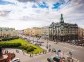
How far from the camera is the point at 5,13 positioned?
607 inches

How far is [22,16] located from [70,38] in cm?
949

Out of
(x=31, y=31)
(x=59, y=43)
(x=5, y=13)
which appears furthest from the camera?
(x=31, y=31)

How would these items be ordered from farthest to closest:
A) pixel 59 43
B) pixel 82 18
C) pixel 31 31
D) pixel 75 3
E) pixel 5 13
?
pixel 31 31 < pixel 59 43 < pixel 82 18 < pixel 5 13 < pixel 75 3

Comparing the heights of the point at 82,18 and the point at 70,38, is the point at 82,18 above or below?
above

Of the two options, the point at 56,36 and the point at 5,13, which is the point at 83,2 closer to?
the point at 5,13

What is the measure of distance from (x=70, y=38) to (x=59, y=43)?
167 centimetres

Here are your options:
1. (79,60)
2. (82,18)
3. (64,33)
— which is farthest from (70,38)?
(79,60)

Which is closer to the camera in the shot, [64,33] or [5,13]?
[5,13]

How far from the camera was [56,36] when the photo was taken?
23062 mm

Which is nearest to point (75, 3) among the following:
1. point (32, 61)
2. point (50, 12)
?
point (50, 12)

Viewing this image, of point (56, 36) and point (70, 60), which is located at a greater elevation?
point (56, 36)

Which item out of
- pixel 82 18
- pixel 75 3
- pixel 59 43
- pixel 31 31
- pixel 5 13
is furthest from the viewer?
pixel 31 31

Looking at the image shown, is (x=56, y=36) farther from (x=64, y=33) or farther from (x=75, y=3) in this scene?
(x=75, y=3)

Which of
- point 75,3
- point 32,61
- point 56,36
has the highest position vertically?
point 75,3
